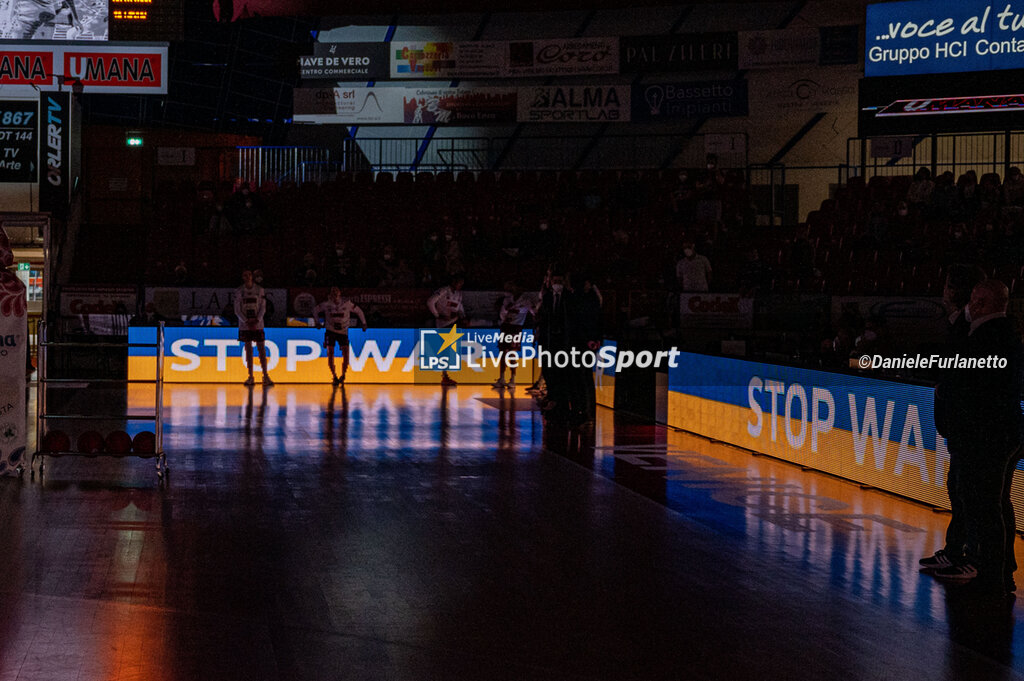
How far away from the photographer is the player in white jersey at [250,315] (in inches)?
841

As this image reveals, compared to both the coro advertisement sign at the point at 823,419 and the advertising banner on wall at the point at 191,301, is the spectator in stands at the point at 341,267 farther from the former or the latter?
the coro advertisement sign at the point at 823,419

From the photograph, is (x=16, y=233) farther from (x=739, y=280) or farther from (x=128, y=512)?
(x=128, y=512)

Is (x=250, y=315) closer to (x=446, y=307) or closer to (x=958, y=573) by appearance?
(x=446, y=307)

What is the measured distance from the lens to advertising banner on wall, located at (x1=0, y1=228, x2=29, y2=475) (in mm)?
10555

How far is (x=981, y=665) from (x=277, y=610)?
3.66 meters

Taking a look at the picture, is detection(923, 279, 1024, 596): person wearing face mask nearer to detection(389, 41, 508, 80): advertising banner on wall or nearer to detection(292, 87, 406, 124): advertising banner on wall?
detection(389, 41, 508, 80): advertising banner on wall

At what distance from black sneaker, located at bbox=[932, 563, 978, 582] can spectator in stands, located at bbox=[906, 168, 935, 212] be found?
62.6 feet

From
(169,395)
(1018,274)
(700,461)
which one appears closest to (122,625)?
(700,461)

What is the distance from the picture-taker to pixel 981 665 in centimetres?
593

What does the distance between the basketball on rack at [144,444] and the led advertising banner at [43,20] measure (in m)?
16.3

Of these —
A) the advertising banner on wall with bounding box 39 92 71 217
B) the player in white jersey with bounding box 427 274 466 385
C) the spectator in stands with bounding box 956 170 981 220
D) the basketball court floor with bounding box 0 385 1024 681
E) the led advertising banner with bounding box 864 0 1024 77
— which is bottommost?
the basketball court floor with bounding box 0 385 1024 681

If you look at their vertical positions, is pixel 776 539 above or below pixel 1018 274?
below


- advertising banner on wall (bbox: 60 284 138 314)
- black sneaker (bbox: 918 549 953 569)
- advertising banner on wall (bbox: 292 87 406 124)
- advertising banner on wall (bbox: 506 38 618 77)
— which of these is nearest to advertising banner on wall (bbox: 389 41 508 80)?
advertising banner on wall (bbox: 506 38 618 77)

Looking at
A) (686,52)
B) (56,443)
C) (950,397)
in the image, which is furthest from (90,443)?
(686,52)
